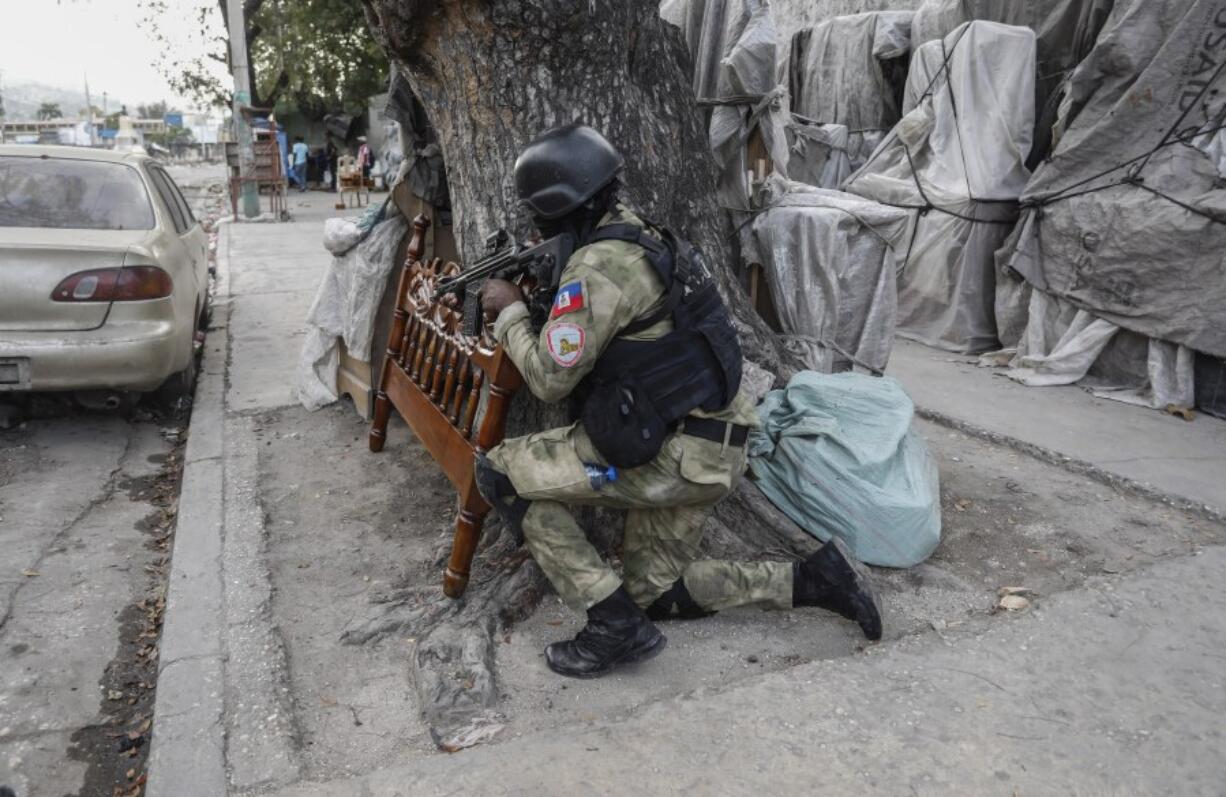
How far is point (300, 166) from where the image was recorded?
2827 cm

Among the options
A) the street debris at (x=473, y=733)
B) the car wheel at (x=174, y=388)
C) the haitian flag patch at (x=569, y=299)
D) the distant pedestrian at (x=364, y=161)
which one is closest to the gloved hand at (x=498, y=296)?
the haitian flag patch at (x=569, y=299)

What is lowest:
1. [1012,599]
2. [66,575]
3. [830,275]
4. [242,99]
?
[66,575]

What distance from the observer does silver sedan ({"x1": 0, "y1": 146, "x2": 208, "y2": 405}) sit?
177 inches

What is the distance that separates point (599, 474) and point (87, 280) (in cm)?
338

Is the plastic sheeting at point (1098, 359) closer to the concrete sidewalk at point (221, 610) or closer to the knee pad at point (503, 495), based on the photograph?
the knee pad at point (503, 495)

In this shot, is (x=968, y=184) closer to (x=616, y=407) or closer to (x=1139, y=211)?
(x=1139, y=211)

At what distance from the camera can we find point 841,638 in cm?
298

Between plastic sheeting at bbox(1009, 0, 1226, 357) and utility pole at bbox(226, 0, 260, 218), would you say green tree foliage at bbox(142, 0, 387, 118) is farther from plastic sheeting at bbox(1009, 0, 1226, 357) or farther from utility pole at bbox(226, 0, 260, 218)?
plastic sheeting at bbox(1009, 0, 1226, 357)

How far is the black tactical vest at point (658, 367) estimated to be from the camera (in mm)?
2520

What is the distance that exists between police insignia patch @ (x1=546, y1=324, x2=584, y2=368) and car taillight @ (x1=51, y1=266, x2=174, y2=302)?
3.26m

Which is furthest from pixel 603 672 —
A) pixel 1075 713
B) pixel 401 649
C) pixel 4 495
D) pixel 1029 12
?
pixel 1029 12

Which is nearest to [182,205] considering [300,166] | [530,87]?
[530,87]

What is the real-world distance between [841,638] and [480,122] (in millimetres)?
2223

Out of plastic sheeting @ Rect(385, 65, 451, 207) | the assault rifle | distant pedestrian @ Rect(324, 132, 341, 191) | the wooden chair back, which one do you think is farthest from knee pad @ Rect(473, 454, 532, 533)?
distant pedestrian @ Rect(324, 132, 341, 191)
